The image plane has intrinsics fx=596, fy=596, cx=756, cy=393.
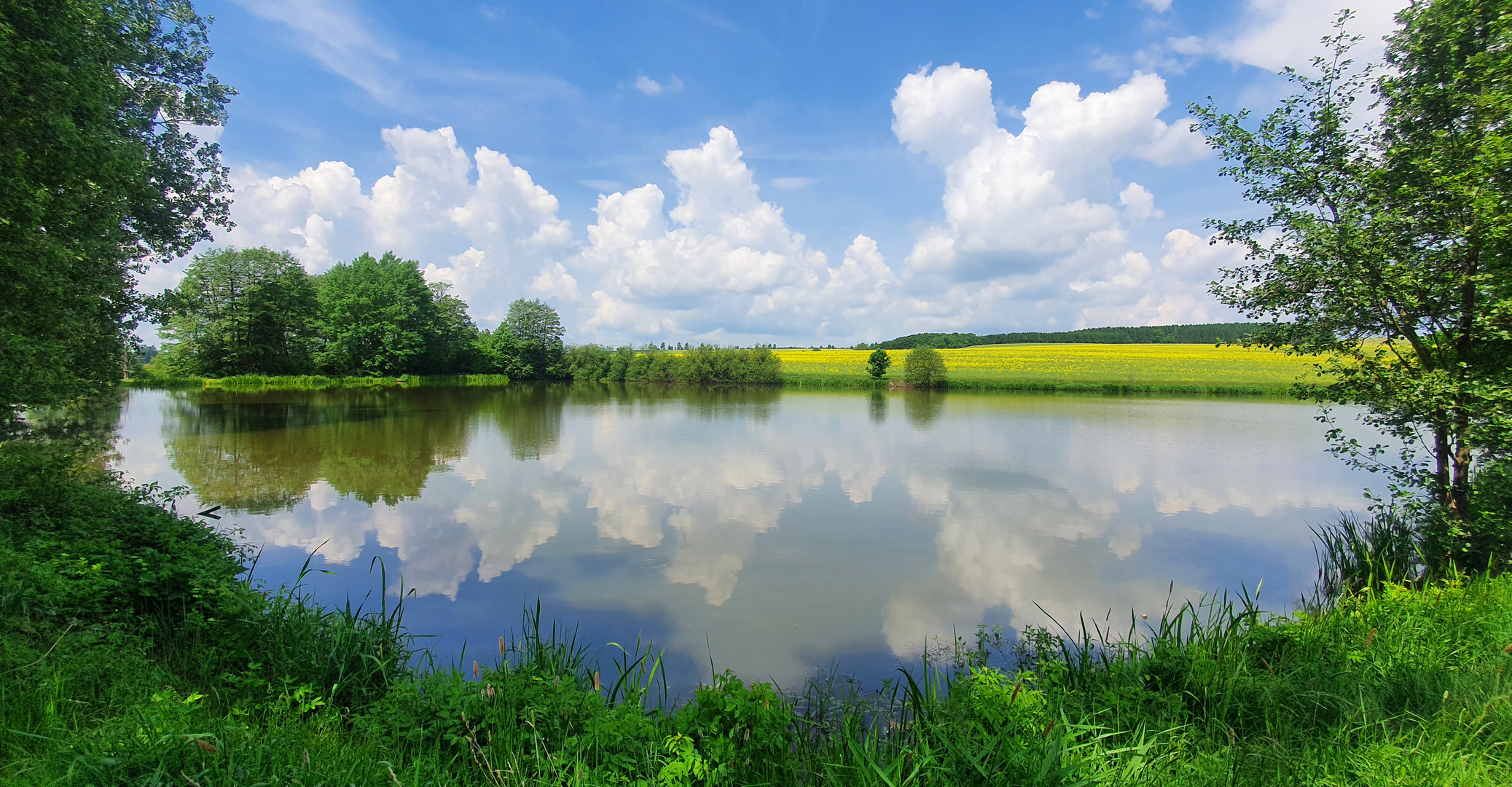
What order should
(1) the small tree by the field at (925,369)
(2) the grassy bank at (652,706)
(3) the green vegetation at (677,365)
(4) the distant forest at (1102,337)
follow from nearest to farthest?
(2) the grassy bank at (652,706), (1) the small tree by the field at (925,369), (3) the green vegetation at (677,365), (4) the distant forest at (1102,337)

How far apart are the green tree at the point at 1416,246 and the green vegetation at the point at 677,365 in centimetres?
4576

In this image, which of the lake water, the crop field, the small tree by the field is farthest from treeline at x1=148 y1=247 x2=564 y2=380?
the small tree by the field

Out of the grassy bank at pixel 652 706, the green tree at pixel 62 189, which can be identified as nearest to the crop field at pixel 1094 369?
the grassy bank at pixel 652 706

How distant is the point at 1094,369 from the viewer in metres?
47.4

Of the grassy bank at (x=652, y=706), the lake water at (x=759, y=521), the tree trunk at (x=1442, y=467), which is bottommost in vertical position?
the lake water at (x=759, y=521)

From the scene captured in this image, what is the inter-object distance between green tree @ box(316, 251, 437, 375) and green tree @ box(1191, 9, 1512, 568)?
153 feet

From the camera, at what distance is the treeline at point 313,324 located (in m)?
36.7

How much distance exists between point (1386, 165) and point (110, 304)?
59.2 feet

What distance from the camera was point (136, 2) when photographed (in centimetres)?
1105

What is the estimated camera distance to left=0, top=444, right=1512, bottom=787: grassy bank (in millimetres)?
2492

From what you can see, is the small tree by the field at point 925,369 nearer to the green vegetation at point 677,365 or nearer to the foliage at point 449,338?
the green vegetation at point 677,365

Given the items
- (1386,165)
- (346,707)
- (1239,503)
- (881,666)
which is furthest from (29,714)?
(1239,503)

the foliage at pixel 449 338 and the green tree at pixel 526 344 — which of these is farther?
the green tree at pixel 526 344

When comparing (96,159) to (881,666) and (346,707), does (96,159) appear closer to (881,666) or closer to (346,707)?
(346,707)
